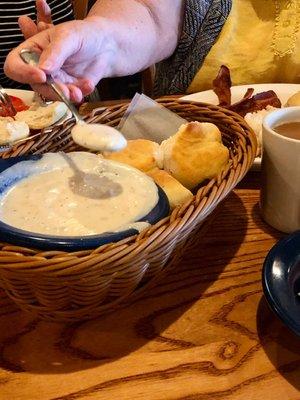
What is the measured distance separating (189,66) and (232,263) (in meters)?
0.68

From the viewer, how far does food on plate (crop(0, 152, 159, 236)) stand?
0.63 meters

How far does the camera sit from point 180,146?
30.8 inches

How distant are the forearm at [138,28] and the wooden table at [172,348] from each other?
643 millimetres

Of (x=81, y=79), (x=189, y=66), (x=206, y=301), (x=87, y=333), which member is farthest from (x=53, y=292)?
(x=189, y=66)

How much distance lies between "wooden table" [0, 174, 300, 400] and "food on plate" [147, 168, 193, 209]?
0.10 m

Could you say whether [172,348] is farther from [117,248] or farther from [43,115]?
[43,115]

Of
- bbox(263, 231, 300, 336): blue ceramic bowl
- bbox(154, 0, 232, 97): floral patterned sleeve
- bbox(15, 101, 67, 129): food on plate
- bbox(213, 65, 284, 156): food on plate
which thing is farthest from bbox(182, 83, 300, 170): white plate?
bbox(263, 231, 300, 336): blue ceramic bowl

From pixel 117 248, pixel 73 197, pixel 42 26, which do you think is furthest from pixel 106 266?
pixel 42 26

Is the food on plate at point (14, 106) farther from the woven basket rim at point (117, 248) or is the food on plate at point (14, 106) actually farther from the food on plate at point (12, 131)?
the woven basket rim at point (117, 248)

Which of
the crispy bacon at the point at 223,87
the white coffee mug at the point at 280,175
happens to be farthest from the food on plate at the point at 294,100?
the white coffee mug at the point at 280,175

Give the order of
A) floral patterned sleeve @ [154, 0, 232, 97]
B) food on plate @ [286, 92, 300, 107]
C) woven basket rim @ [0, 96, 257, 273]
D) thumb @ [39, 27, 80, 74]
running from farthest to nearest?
floral patterned sleeve @ [154, 0, 232, 97] → food on plate @ [286, 92, 300, 107] → thumb @ [39, 27, 80, 74] → woven basket rim @ [0, 96, 257, 273]

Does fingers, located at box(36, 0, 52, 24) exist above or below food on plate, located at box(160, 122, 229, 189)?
above

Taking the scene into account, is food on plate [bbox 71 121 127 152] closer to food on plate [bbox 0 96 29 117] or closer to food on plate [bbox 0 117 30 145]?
food on plate [bbox 0 117 30 145]

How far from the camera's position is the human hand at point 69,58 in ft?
3.06
